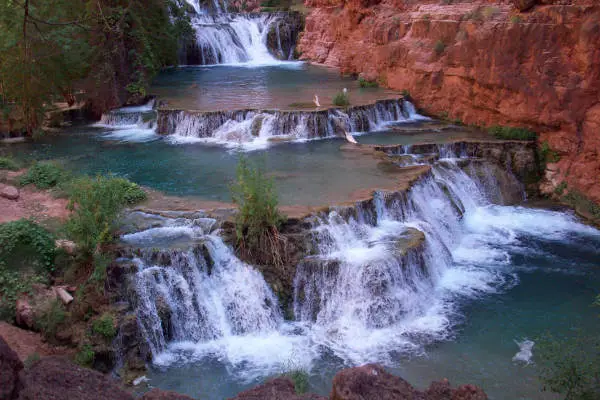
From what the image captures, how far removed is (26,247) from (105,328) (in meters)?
1.85

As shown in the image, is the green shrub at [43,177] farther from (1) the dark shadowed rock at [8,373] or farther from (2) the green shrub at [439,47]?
(2) the green shrub at [439,47]

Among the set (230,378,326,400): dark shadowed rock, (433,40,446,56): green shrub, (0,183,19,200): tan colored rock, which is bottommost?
(0,183,19,200): tan colored rock

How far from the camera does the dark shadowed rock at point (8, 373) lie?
3.14m

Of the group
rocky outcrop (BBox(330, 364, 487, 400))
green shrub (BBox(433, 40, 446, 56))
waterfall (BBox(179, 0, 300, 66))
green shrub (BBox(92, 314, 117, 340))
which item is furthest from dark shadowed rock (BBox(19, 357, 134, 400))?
waterfall (BBox(179, 0, 300, 66))

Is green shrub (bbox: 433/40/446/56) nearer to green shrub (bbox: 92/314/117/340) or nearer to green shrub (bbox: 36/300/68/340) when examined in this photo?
green shrub (bbox: 92/314/117/340)

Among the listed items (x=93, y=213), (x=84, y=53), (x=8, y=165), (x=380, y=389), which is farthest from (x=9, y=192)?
(x=380, y=389)

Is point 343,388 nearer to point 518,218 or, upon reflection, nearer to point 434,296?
point 434,296

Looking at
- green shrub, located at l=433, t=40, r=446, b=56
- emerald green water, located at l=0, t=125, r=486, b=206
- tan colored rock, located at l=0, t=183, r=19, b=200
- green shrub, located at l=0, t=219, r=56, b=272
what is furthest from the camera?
green shrub, located at l=433, t=40, r=446, b=56

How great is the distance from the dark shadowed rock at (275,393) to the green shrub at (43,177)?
327 inches

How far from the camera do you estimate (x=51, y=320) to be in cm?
702

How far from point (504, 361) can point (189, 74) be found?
1636cm

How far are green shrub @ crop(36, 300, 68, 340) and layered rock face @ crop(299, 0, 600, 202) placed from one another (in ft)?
32.4

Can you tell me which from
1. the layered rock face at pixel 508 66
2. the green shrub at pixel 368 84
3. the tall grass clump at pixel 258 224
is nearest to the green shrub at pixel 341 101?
the layered rock face at pixel 508 66

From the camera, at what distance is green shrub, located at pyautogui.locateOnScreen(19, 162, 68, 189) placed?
413 inches
